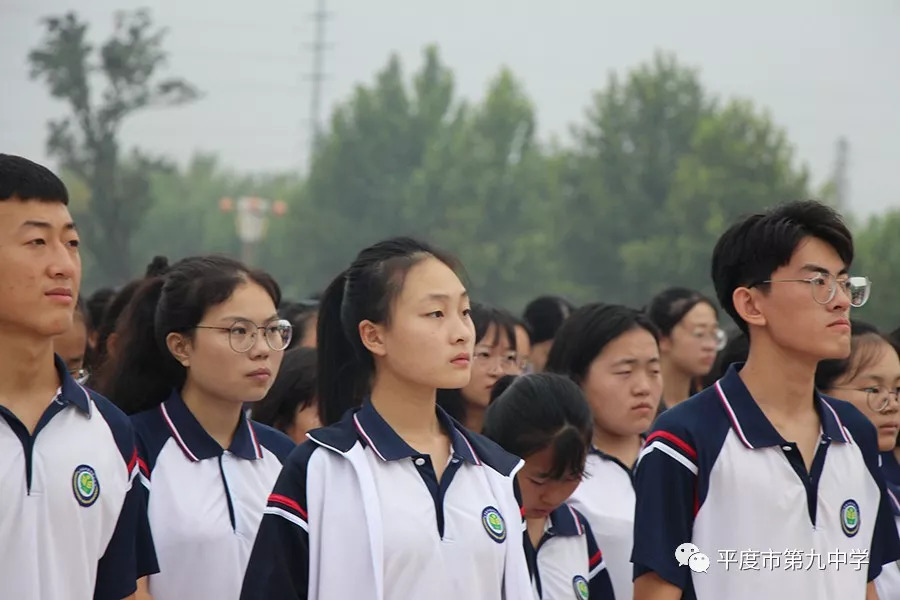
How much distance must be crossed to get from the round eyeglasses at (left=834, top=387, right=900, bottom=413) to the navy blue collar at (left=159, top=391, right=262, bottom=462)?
6.65 ft

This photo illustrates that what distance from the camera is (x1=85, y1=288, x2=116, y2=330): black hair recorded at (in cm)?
654

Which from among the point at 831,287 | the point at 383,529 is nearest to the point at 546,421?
the point at 831,287

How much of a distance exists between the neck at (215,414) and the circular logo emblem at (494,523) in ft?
3.90

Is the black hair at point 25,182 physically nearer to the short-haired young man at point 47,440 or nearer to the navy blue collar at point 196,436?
the short-haired young man at point 47,440

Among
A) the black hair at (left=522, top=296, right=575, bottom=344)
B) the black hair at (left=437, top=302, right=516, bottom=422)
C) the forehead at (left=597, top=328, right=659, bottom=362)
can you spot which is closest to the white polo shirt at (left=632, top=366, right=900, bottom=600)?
the forehead at (left=597, top=328, right=659, bottom=362)

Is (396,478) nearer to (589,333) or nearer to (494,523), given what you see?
(494,523)

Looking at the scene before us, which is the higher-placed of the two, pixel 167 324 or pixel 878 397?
pixel 167 324

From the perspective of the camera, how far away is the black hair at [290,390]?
194 inches

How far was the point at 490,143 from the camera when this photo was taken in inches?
1689

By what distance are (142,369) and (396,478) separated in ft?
4.78

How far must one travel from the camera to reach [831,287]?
3432mm

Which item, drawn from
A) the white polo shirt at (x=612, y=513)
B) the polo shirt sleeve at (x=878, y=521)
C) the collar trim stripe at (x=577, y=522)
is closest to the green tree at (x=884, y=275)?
the white polo shirt at (x=612, y=513)

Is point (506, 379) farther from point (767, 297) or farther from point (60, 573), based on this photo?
point (60, 573)

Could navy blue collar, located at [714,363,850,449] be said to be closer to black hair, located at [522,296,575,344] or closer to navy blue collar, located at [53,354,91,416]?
navy blue collar, located at [53,354,91,416]
